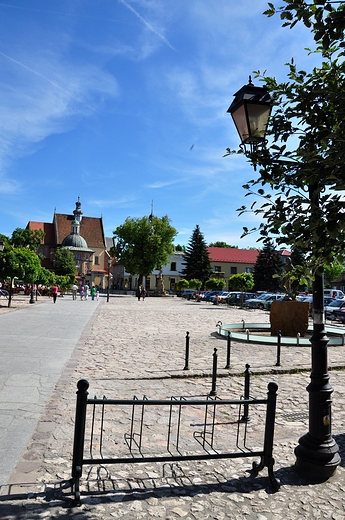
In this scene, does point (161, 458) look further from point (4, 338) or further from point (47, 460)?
point (4, 338)

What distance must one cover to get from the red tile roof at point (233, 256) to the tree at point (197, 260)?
15.5 metres

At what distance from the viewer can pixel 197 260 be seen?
7312 cm

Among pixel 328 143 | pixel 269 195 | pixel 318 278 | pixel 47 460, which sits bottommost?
pixel 47 460

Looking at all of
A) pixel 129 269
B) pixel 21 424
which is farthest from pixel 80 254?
pixel 21 424

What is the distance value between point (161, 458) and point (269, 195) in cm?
262

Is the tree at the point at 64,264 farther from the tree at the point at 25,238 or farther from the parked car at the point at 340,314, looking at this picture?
the parked car at the point at 340,314

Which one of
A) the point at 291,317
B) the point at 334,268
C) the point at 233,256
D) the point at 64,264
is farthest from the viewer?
the point at 233,256

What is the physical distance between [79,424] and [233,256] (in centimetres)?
8850

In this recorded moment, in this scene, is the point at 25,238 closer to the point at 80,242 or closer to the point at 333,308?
the point at 80,242

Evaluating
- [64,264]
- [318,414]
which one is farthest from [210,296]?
[318,414]

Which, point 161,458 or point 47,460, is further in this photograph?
point 47,460

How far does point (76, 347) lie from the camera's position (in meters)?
11.7

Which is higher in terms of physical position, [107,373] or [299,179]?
[299,179]

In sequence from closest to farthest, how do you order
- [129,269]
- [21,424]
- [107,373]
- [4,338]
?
[21,424], [107,373], [4,338], [129,269]
